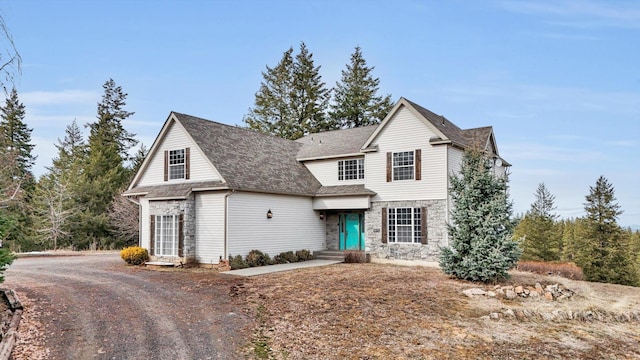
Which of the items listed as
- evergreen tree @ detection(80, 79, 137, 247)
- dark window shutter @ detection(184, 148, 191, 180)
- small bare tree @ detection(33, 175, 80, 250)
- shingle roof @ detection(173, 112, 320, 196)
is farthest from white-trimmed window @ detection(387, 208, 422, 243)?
small bare tree @ detection(33, 175, 80, 250)

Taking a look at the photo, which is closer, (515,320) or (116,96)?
(515,320)

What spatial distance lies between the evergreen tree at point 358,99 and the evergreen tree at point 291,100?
4.28 ft

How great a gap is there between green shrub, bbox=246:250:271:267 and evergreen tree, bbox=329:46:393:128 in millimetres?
25448

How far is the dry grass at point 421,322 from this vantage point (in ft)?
23.5

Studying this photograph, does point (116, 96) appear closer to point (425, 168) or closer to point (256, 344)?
point (425, 168)

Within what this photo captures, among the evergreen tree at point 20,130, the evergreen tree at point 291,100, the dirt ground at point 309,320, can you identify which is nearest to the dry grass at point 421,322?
the dirt ground at point 309,320

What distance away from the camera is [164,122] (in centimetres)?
1958

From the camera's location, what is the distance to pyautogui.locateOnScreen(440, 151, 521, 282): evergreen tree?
13570mm

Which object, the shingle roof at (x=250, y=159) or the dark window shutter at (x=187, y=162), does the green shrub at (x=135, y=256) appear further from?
the shingle roof at (x=250, y=159)

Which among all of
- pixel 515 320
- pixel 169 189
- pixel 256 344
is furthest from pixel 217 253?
pixel 515 320

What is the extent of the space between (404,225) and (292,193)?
5.58m

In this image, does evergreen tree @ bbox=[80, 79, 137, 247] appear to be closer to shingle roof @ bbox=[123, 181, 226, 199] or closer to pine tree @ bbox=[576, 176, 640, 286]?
shingle roof @ bbox=[123, 181, 226, 199]

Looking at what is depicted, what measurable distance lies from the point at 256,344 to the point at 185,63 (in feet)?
51.1

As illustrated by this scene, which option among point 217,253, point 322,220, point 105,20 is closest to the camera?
point 105,20
